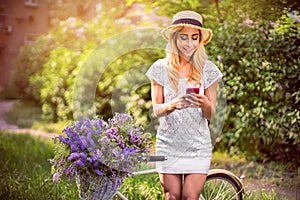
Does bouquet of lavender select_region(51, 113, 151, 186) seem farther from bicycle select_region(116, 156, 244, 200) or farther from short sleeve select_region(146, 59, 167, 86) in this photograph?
bicycle select_region(116, 156, 244, 200)

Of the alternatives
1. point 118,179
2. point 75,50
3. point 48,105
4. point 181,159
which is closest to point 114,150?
point 118,179

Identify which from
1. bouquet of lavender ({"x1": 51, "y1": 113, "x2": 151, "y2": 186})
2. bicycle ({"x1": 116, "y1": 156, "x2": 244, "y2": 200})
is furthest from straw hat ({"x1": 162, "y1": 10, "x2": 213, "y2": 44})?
bicycle ({"x1": 116, "y1": 156, "x2": 244, "y2": 200})

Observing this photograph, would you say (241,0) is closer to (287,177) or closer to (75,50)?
(287,177)

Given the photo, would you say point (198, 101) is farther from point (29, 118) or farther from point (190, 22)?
point (29, 118)

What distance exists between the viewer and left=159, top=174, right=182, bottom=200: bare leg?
9.00ft

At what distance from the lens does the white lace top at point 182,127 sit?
276cm

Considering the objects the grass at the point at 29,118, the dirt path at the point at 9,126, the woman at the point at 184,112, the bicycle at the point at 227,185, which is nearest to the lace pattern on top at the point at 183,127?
the woman at the point at 184,112

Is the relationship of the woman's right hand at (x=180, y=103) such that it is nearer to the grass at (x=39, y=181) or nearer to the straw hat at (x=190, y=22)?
the straw hat at (x=190, y=22)

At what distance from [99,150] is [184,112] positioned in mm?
585

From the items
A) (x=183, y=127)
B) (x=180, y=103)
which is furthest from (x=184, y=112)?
(x=180, y=103)

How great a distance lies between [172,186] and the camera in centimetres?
276

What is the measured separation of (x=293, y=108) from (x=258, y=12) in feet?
3.30

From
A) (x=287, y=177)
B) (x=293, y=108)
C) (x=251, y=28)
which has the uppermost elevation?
(x=251, y=28)

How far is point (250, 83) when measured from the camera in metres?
5.28
